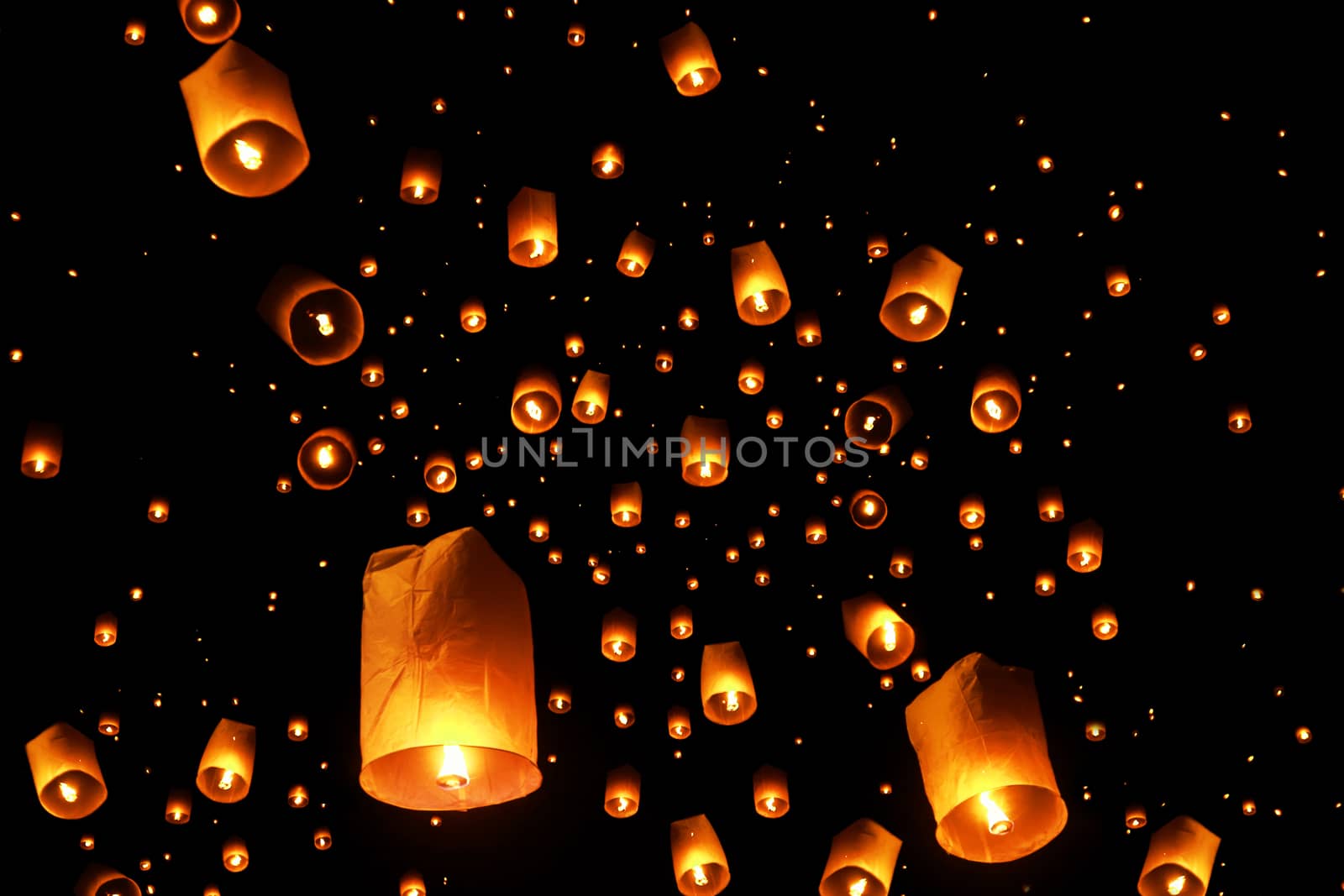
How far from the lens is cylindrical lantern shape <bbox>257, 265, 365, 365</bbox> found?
227cm

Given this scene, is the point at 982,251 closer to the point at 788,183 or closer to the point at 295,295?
the point at 788,183

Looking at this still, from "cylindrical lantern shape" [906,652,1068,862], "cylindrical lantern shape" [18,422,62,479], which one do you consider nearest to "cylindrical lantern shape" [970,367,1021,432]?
"cylindrical lantern shape" [906,652,1068,862]

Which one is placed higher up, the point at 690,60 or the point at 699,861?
the point at 690,60

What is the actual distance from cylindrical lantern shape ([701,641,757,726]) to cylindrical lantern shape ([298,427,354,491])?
0.95m

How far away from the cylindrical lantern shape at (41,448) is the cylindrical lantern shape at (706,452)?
57.7 inches

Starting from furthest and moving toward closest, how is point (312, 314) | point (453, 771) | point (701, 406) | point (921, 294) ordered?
point (701, 406)
point (921, 294)
point (312, 314)
point (453, 771)

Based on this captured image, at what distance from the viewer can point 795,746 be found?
351 centimetres

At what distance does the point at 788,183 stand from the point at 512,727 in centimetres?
184

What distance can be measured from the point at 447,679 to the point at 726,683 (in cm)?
118

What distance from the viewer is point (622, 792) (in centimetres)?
307

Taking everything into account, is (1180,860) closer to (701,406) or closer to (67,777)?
(701,406)

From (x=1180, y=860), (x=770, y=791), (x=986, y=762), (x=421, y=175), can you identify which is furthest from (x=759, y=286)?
(x=1180, y=860)

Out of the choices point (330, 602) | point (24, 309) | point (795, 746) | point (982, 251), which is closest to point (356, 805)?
point (330, 602)

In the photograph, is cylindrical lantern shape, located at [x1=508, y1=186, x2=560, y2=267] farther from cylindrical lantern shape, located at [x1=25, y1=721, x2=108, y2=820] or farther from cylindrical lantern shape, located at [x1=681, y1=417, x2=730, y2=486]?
cylindrical lantern shape, located at [x1=25, y1=721, x2=108, y2=820]
